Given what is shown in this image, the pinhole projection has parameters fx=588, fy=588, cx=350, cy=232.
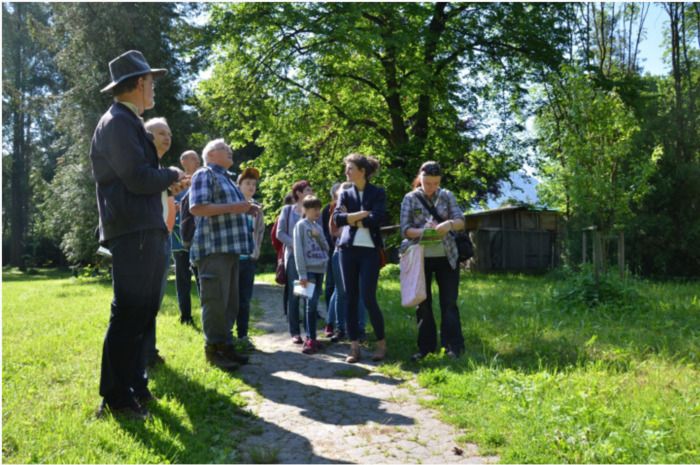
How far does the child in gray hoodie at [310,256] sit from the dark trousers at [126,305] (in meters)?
2.88

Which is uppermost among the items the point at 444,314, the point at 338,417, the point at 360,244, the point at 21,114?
the point at 21,114

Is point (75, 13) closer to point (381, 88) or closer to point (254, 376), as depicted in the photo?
point (381, 88)

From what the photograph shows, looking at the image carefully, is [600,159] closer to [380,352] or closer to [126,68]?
[380,352]

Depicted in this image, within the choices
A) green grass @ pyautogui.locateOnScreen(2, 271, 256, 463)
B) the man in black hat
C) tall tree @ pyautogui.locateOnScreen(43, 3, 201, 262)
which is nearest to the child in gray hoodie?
green grass @ pyautogui.locateOnScreen(2, 271, 256, 463)

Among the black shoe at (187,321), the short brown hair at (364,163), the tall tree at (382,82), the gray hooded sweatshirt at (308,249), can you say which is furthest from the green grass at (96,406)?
the tall tree at (382,82)

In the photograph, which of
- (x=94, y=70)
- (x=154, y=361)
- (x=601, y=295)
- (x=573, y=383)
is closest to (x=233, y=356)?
(x=154, y=361)

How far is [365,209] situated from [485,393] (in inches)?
96.5

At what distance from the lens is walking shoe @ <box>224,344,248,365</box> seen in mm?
5816

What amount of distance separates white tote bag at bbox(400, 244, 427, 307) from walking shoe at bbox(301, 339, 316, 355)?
1.31 metres

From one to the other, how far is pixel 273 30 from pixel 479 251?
1291 cm

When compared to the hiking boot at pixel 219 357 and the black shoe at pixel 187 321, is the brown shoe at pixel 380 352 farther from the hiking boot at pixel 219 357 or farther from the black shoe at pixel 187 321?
the black shoe at pixel 187 321

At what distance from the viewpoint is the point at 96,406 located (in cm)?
417

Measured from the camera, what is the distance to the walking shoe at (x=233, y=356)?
5816 millimetres

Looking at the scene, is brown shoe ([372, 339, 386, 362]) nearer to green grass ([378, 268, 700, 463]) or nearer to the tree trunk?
green grass ([378, 268, 700, 463])
